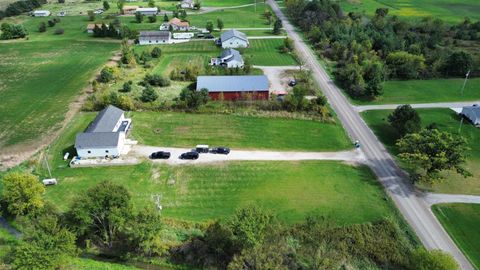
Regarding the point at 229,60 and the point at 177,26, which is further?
the point at 177,26

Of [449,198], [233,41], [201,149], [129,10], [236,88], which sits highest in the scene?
[129,10]

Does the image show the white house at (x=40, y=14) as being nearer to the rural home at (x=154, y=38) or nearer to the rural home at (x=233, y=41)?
the rural home at (x=154, y=38)

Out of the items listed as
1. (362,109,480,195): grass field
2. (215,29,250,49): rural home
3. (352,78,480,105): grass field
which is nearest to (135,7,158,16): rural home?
(215,29,250,49): rural home

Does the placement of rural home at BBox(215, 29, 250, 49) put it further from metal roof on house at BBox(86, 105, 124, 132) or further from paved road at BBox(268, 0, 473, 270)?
metal roof on house at BBox(86, 105, 124, 132)

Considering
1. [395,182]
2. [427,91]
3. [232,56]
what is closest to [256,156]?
[395,182]

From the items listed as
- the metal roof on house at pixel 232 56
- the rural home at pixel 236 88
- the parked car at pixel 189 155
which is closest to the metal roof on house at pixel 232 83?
the rural home at pixel 236 88

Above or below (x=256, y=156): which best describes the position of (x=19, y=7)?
above

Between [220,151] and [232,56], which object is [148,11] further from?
[220,151]
